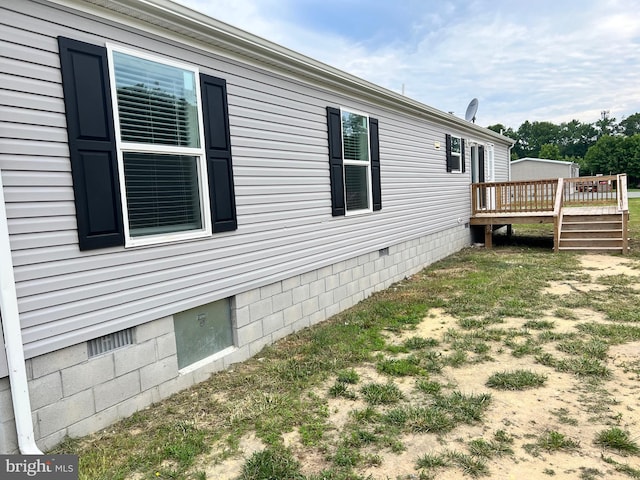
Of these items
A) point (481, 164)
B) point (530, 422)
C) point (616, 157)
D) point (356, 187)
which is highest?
point (616, 157)

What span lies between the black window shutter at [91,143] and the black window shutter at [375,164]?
4.15 metres

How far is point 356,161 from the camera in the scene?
5949 mm

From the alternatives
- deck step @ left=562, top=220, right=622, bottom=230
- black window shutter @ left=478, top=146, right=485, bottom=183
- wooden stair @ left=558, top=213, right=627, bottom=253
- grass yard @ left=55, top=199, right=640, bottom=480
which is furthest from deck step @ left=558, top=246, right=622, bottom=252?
grass yard @ left=55, top=199, right=640, bottom=480

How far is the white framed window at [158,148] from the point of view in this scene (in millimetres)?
2941

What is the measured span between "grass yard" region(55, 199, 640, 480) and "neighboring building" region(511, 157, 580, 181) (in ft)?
104

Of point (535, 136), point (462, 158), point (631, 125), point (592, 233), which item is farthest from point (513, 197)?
point (631, 125)

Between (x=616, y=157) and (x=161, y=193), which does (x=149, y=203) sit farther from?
(x=616, y=157)

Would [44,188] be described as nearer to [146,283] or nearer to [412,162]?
[146,283]

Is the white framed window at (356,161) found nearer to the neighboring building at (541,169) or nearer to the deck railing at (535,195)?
the deck railing at (535,195)

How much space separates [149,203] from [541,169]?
36.2 meters

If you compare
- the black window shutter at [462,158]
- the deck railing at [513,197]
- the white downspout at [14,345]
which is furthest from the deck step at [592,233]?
the white downspout at [14,345]

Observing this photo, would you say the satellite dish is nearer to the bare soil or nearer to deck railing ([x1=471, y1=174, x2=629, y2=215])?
deck railing ([x1=471, y1=174, x2=629, y2=215])

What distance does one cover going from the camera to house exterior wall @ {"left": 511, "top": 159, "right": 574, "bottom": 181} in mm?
32625

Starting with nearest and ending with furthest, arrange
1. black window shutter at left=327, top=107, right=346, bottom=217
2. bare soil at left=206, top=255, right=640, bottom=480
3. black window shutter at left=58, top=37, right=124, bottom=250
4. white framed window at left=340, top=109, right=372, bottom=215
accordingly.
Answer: bare soil at left=206, top=255, right=640, bottom=480, black window shutter at left=58, top=37, right=124, bottom=250, black window shutter at left=327, top=107, right=346, bottom=217, white framed window at left=340, top=109, right=372, bottom=215
